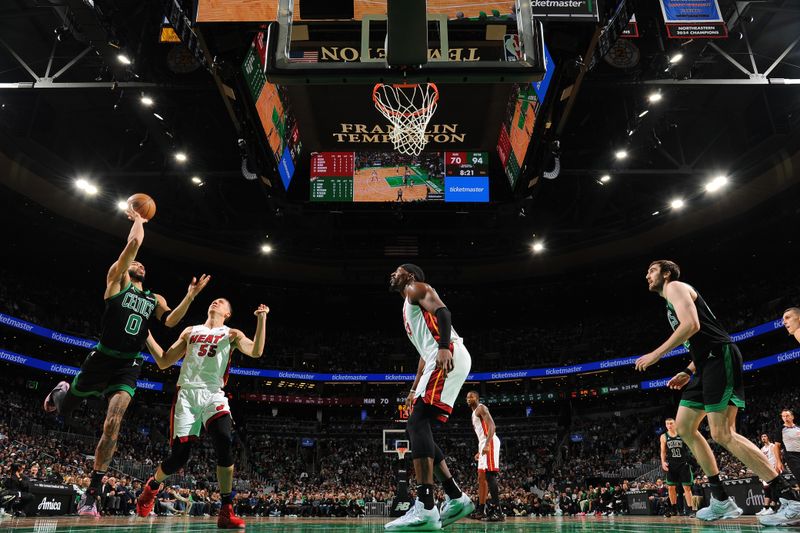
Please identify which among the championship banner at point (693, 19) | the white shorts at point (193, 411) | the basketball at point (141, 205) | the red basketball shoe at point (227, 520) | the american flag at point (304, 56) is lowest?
the red basketball shoe at point (227, 520)

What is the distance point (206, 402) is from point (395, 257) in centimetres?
1714

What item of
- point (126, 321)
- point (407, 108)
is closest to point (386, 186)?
point (407, 108)

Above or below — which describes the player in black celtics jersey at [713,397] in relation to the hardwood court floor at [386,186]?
below

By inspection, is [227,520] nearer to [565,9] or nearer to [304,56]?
[304,56]

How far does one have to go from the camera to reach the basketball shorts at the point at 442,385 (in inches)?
182

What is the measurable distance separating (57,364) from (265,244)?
10.6 m

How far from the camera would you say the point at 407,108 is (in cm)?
1073

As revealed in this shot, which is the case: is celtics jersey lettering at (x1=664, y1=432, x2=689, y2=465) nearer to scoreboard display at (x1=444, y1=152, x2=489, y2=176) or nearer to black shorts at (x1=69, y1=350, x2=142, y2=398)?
scoreboard display at (x1=444, y1=152, x2=489, y2=176)

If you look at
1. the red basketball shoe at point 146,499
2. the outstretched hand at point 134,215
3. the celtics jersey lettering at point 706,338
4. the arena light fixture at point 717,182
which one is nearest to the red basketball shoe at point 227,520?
the red basketball shoe at point 146,499

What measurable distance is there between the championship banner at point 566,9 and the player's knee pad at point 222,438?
6.14 m

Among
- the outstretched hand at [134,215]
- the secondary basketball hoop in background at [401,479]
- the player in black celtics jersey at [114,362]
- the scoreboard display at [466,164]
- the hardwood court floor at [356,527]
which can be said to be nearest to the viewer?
the hardwood court floor at [356,527]

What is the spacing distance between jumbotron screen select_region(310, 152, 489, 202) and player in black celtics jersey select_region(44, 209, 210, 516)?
6.26 m

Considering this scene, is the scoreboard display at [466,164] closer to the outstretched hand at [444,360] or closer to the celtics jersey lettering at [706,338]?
the celtics jersey lettering at [706,338]

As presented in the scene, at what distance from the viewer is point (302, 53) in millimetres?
6598
